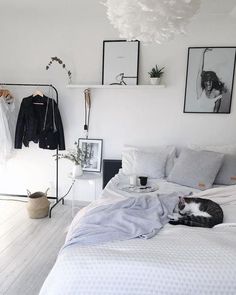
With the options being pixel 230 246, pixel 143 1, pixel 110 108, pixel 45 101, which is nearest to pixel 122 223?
pixel 230 246

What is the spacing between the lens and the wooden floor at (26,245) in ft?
6.62

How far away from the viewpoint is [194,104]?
3.13 metres

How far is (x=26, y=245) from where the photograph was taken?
8.30 ft

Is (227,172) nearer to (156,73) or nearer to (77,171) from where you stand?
(156,73)

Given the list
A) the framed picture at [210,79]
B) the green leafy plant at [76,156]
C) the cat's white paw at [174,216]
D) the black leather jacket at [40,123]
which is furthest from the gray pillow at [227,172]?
the black leather jacket at [40,123]

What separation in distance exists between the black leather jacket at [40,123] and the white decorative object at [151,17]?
2.01 m

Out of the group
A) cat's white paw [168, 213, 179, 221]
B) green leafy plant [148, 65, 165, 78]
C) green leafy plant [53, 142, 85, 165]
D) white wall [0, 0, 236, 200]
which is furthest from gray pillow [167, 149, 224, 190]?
green leafy plant [53, 142, 85, 165]

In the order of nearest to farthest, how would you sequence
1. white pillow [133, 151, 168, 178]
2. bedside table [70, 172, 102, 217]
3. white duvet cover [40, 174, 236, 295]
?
white duvet cover [40, 174, 236, 295] < white pillow [133, 151, 168, 178] < bedside table [70, 172, 102, 217]

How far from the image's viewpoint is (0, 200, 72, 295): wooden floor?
202 cm

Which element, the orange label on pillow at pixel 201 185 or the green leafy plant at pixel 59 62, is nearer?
the orange label on pillow at pixel 201 185

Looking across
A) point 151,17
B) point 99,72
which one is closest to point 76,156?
point 99,72

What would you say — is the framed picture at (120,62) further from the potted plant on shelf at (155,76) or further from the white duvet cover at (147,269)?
the white duvet cover at (147,269)

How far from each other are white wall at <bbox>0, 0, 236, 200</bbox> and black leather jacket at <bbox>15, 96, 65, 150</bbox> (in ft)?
0.56

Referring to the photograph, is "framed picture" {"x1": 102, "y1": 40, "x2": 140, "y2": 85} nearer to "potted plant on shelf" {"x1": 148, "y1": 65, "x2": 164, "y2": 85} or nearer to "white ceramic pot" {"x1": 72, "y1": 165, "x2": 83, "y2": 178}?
"potted plant on shelf" {"x1": 148, "y1": 65, "x2": 164, "y2": 85}
